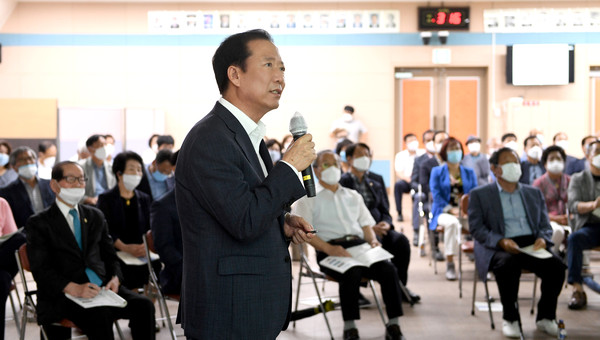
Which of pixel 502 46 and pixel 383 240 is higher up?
pixel 502 46

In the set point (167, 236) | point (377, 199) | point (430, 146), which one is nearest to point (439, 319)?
point (377, 199)

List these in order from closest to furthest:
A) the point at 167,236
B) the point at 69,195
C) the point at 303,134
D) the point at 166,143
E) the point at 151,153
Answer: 1. the point at 303,134
2. the point at 69,195
3. the point at 167,236
4. the point at 166,143
5. the point at 151,153

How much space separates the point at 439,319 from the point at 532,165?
358 cm

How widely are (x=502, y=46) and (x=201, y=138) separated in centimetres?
1253

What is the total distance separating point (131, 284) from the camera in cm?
503

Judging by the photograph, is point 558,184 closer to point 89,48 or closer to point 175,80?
point 175,80

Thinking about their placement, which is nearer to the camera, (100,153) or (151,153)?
(100,153)

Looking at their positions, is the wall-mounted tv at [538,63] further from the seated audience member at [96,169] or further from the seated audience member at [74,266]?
the seated audience member at [74,266]

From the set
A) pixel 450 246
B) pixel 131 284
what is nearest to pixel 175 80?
pixel 450 246

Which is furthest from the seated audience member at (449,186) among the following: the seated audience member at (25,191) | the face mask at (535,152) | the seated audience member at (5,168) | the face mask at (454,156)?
the seated audience member at (5,168)

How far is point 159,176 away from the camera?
6.29 metres

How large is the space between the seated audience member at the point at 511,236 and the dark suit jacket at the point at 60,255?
2.61 metres

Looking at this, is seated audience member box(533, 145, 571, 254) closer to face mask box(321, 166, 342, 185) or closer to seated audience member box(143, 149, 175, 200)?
face mask box(321, 166, 342, 185)

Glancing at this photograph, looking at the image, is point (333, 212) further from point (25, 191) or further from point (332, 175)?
point (25, 191)
